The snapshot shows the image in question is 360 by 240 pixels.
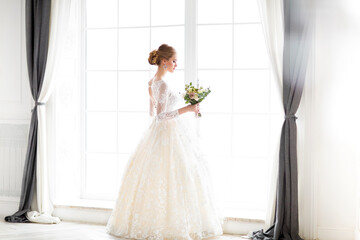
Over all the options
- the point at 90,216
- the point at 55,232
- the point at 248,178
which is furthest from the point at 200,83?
the point at 55,232

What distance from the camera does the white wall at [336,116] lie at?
371 centimetres

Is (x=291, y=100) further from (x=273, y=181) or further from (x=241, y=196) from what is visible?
(x=241, y=196)

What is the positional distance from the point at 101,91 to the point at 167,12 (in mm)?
1094

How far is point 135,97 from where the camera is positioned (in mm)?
4660

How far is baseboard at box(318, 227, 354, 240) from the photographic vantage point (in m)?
3.77

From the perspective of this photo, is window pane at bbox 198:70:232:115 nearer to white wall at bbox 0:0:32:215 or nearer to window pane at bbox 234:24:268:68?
window pane at bbox 234:24:268:68

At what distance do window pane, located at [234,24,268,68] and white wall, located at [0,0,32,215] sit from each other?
2.20 metres

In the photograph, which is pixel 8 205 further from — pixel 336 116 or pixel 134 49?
pixel 336 116

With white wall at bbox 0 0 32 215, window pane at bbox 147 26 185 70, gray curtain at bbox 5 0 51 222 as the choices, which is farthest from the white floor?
window pane at bbox 147 26 185 70

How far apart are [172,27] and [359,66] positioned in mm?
1816

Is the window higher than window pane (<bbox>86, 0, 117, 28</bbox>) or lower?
lower

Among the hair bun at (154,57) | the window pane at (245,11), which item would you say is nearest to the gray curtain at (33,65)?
the hair bun at (154,57)

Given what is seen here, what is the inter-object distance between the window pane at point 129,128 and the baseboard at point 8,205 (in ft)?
4.01

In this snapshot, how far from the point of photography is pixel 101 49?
4.69 metres
